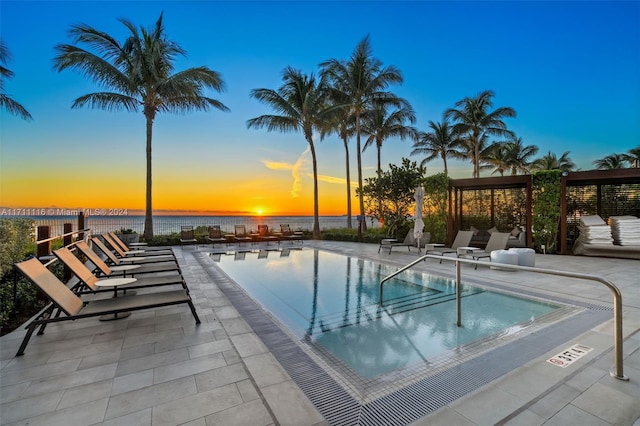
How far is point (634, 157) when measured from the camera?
2562cm

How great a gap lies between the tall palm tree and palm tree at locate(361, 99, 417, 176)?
2263 mm

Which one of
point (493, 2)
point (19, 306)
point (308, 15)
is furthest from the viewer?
point (308, 15)

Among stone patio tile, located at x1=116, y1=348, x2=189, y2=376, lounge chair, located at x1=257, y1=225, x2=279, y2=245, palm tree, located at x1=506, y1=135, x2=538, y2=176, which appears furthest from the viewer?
palm tree, located at x1=506, y1=135, x2=538, y2=176

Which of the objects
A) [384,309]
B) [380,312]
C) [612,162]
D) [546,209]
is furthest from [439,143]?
[380,312]

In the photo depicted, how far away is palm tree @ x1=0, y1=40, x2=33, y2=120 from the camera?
11017mm

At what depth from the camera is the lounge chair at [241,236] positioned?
1436cm

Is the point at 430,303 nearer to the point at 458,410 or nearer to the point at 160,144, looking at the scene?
the point at 458,410

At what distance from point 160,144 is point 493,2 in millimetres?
16462

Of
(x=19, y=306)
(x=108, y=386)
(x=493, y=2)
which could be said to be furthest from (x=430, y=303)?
(x=493, y=2)

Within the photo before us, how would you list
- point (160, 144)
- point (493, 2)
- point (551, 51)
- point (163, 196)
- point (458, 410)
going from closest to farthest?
point (458, 410), point (493, 2), point (551, 51), point (160, 144), point (163, 196)

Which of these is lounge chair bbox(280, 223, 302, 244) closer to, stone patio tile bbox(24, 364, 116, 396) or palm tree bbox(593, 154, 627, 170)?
stone patio tile bbox(24, 364, 116, 396)

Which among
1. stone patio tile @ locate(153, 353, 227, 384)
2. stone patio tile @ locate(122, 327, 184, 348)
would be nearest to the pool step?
stone patio tile @ locate(153, 353, 227, 384)

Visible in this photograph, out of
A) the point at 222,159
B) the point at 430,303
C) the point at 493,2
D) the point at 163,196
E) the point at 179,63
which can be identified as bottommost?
the point at 430,303

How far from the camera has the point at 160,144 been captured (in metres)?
15.9
